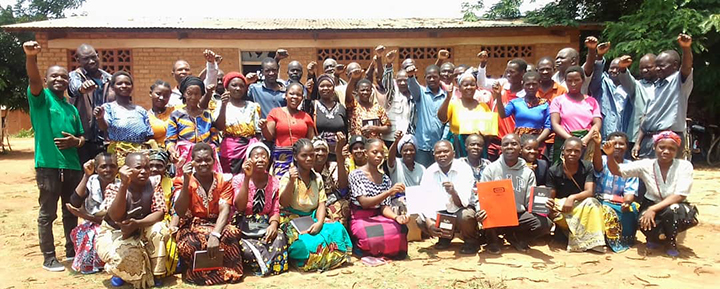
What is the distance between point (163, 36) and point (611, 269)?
939 cm

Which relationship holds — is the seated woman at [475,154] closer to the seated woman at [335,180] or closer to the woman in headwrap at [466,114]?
the woman in headwrap at [466,114]

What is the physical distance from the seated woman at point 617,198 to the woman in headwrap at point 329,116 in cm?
244

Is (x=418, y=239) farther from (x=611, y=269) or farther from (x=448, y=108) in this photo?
(x=611, y=269)

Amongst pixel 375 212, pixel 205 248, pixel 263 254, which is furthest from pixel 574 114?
pixel 205 248

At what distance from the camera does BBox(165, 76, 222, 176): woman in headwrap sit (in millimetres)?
4555

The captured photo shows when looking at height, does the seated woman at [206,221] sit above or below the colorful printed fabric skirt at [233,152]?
below

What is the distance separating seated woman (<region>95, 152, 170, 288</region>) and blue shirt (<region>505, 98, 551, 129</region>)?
3512 millimetres

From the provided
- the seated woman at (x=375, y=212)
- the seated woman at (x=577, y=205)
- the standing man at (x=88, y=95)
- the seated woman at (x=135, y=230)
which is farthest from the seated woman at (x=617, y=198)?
the standing man at (x=88, y=95)

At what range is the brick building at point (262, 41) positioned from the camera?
10.2 metres

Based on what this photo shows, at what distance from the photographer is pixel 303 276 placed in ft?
13.3

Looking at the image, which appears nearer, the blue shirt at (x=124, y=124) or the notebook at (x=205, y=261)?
the notebook at (x=205, y=261)

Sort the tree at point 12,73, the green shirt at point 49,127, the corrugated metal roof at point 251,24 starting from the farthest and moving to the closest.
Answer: the tree at point 12,73
the corrugated metal roof at point 251,24
the green shirt at point 49,127

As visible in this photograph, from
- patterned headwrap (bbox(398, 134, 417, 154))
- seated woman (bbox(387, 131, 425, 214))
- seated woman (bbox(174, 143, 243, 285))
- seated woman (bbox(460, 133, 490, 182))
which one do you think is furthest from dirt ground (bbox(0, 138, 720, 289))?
patterned headwrap (bbox(398, 134, 417, 154))

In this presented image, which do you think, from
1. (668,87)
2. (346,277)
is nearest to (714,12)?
(668,87)
